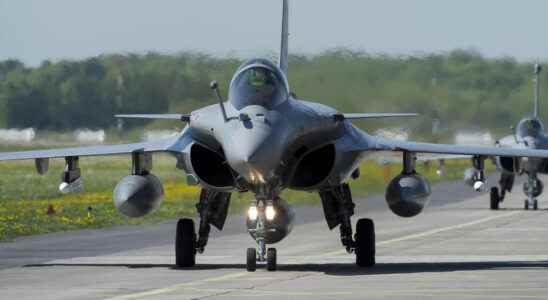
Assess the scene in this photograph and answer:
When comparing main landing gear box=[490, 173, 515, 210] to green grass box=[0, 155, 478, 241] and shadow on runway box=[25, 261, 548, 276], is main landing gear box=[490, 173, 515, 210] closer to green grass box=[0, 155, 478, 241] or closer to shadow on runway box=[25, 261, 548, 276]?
green grass box=[0, 155, 478, 241]

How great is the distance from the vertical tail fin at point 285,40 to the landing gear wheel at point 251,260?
4.25 metres

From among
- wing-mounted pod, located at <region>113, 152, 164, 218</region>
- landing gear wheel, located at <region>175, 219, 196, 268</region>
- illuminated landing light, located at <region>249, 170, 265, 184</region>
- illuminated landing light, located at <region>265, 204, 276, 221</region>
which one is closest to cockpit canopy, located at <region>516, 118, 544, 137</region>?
landing gear wheel, located at <region>175, 219, 196, 268</region>

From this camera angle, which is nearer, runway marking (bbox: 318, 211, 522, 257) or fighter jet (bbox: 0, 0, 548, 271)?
fighter jet (bbox: 0, 0, 548, 271)

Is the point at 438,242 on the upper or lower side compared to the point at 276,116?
lower

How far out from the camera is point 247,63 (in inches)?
739

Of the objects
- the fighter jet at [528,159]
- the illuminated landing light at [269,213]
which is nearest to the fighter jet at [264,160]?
the illuminated landing light at [269,213]

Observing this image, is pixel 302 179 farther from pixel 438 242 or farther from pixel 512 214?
pixel 512 214

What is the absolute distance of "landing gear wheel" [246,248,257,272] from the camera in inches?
736

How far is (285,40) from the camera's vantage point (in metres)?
22.5

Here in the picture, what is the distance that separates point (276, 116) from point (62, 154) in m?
4.09

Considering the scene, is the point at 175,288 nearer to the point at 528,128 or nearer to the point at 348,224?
the point at 348,224

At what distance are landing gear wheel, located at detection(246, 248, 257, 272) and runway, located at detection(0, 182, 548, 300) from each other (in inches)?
6.2

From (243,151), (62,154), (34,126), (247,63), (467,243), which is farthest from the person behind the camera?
(34,126)

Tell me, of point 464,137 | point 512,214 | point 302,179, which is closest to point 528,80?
point 464,137
